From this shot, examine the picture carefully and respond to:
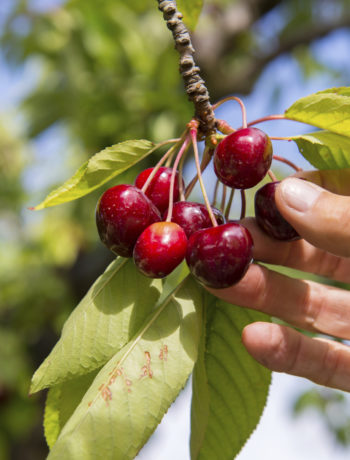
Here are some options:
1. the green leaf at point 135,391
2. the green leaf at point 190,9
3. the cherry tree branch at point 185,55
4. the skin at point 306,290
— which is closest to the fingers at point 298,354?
the skin at point 306,290

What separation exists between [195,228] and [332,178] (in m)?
0.46

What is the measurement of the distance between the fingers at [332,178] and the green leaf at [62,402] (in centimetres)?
68

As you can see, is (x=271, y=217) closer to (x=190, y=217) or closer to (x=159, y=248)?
(x=190, y=217)

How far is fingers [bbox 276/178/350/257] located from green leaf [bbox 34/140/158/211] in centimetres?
30

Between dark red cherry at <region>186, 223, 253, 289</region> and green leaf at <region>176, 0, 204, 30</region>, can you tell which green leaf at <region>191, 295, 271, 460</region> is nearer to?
dark red cherry at <region>186, 223, 253, 289</region>

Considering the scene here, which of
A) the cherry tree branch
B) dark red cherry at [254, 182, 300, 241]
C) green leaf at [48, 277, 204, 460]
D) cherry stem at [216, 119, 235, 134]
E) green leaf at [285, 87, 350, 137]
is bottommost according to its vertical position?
green leaf at [48, 277, 204, 460]

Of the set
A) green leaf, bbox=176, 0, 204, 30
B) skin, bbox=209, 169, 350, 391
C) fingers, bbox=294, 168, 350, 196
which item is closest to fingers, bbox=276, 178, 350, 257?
skin, bbox=209, 169, 350, 391

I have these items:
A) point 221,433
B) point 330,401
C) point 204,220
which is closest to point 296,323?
point 221,433

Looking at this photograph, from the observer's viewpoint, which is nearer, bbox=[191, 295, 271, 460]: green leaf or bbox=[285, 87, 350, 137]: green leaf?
bbox=[285, 87, 350, 137]: green leaf

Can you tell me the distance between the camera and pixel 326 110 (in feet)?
3.05

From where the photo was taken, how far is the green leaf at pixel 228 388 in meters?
1.12

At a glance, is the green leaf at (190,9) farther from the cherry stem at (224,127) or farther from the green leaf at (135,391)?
the green leaf at (135,391)

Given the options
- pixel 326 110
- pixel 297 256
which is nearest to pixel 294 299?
pixel 297 256

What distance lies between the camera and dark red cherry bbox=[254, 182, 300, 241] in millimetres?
1060
